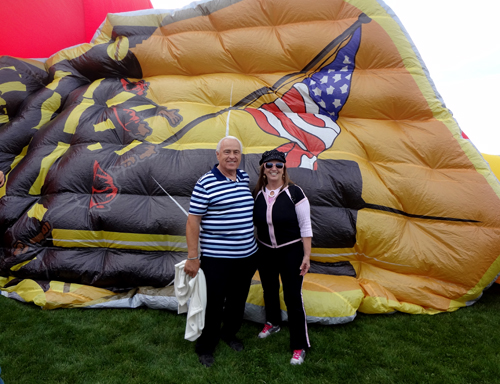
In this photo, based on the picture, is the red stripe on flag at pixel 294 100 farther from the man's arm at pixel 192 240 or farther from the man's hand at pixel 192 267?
the man's hand at pixel 192 267

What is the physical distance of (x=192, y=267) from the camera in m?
1.93

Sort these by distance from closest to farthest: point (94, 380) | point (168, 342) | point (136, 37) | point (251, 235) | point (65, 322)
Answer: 1. point (94, 380)
2. point (251, 235)
3. point (168, 342)
4. point (65, 322)
5. point (136, 37)

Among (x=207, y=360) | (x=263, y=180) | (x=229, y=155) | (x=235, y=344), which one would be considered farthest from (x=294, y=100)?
(x=207, y=360)

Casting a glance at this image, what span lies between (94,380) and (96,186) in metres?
1.68

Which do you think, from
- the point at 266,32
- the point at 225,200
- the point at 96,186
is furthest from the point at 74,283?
the point at 266,32

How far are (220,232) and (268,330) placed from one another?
3.17 feet

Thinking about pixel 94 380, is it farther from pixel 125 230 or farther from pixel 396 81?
pixel 396 81

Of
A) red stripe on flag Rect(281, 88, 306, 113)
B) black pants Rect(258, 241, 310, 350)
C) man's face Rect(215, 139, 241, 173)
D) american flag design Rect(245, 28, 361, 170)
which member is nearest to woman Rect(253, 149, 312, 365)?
black pants Rect(258, 241, 310, 350)

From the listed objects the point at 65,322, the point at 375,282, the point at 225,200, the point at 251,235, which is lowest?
the point at 65,322

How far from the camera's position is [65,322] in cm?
246

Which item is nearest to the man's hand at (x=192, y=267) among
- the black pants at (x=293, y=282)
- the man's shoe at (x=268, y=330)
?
the black pants at (x=293, y=282)

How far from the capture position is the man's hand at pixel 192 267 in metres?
1.92

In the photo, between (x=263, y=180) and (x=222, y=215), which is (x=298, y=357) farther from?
(x=263, y=180)

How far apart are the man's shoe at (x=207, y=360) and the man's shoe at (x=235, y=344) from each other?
0.18 meters
